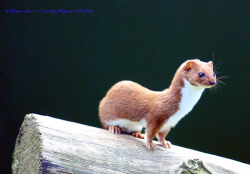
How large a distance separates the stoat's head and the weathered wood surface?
0.31m

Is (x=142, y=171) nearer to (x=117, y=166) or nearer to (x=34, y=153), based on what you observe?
(x=117, y=166)

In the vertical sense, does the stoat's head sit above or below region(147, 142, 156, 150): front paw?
above

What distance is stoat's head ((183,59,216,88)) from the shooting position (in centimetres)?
164

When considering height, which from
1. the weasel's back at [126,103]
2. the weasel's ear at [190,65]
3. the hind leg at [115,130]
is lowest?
the hind leg at [115,130]

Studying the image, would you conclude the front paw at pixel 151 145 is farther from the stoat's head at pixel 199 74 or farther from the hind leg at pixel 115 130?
the stoat's head at pixel 199 74

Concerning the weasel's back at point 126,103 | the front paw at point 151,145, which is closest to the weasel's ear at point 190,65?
the weasel's back at point 126,103

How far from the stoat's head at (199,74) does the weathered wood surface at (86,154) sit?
315 mm

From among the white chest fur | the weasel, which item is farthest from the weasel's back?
the white chest fur

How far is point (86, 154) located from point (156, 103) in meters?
0.48

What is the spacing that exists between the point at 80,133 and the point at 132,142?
0.27m

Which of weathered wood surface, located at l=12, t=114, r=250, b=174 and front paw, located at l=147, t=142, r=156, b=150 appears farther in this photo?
front paw, located at l=147, t=142, r=156, b=150

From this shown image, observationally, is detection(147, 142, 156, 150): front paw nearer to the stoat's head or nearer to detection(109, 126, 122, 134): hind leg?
detection(109, 126, 122, 134): hind leg

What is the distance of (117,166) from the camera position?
1.45 meters

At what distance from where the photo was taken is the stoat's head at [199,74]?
5.39 ft
